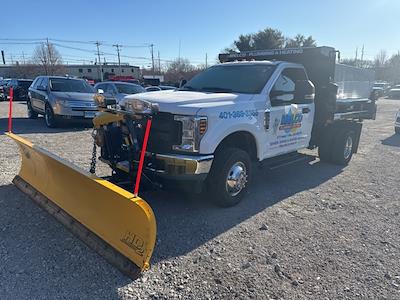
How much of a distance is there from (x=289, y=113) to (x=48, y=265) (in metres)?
4.21

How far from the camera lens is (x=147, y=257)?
9.67 feet

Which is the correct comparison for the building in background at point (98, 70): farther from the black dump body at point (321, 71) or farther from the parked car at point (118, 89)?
the black dump body at point (321, 71)

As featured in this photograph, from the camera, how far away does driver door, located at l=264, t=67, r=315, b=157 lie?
5164 millimetres

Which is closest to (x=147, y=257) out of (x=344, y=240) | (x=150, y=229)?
(x=150, y=229)

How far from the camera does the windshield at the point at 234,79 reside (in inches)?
201

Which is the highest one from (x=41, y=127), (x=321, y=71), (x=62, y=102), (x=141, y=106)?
(x=321, y=71)

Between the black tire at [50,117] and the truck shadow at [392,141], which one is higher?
the black tire at [50,117]

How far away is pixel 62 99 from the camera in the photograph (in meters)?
10.9

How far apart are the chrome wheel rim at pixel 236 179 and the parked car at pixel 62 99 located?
281 inches

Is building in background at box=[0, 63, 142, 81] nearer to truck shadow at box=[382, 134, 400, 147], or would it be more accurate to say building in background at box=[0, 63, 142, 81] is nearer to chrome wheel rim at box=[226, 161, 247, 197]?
truck shadow at box=[382, 134, 400, 147]

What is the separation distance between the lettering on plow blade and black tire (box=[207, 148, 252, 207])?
1645 mm

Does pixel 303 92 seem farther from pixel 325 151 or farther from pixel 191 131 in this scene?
pixel 191 131

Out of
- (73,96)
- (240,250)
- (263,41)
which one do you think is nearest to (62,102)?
(73,96)

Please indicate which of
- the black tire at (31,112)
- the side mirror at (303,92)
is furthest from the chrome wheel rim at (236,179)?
the black tire at (31,112)
